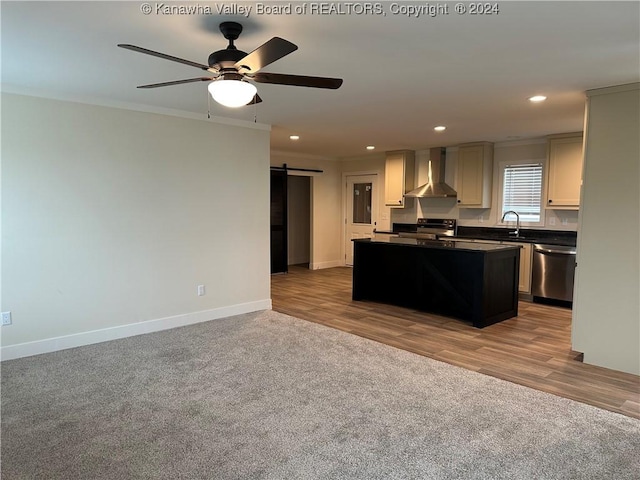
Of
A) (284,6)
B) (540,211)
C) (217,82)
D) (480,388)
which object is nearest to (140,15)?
(217,82)

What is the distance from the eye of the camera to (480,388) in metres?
3.17

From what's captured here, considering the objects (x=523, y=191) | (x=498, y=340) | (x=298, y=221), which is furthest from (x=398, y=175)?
(x=498, y=340)

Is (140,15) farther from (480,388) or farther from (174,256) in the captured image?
(480,388)

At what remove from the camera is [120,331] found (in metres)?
4.38

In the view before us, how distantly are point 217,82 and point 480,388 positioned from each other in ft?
9.23

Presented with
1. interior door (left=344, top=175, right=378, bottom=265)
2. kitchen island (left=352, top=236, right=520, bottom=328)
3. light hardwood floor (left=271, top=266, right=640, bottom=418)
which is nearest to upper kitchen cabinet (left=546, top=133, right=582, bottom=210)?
kitchen island (left=352, top=236, right=520, bottom=328)

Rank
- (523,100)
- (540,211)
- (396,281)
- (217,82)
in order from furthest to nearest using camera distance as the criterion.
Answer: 1. (540,211)
2. (396,281)
3. (523,100)
4. (217,82)

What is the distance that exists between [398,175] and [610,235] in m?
4.51

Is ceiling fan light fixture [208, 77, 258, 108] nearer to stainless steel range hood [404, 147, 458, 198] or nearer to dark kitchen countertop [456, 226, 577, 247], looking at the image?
dark kitchen countertop [456, 226, 577, 247]

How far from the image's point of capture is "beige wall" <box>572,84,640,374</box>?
11.3ft

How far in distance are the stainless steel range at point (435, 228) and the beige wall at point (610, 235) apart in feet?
11.4

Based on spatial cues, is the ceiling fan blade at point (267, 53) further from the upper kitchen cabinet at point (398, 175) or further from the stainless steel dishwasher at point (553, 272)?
the upper kitchen cabinet at point (398, 175)

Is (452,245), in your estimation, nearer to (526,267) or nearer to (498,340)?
(498,340)

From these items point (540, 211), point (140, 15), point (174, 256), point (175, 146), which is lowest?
point (174, 256)
